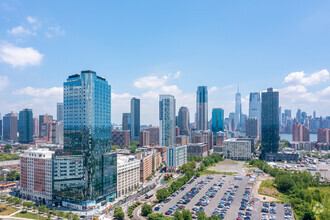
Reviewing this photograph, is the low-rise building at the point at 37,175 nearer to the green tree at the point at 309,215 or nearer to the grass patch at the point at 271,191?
the grass patch at the point at 271,191

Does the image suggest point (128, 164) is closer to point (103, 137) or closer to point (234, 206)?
point (103, 137)

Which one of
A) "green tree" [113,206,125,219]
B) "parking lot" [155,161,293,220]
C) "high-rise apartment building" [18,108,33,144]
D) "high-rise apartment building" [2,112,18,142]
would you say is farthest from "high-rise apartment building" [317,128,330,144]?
"high-rise apartment building" [2,112,18,142]

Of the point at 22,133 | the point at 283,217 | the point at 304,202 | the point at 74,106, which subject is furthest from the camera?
the point at 22,133

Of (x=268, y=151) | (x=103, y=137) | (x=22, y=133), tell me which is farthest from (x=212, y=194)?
(x=22, y=133)

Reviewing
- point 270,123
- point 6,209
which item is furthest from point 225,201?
point 270,123

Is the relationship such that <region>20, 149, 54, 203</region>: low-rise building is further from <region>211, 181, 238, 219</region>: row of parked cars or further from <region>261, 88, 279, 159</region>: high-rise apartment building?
<region>261, 88, 279, 159</region>: high-rise apartment building

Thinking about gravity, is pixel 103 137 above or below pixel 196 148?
above
